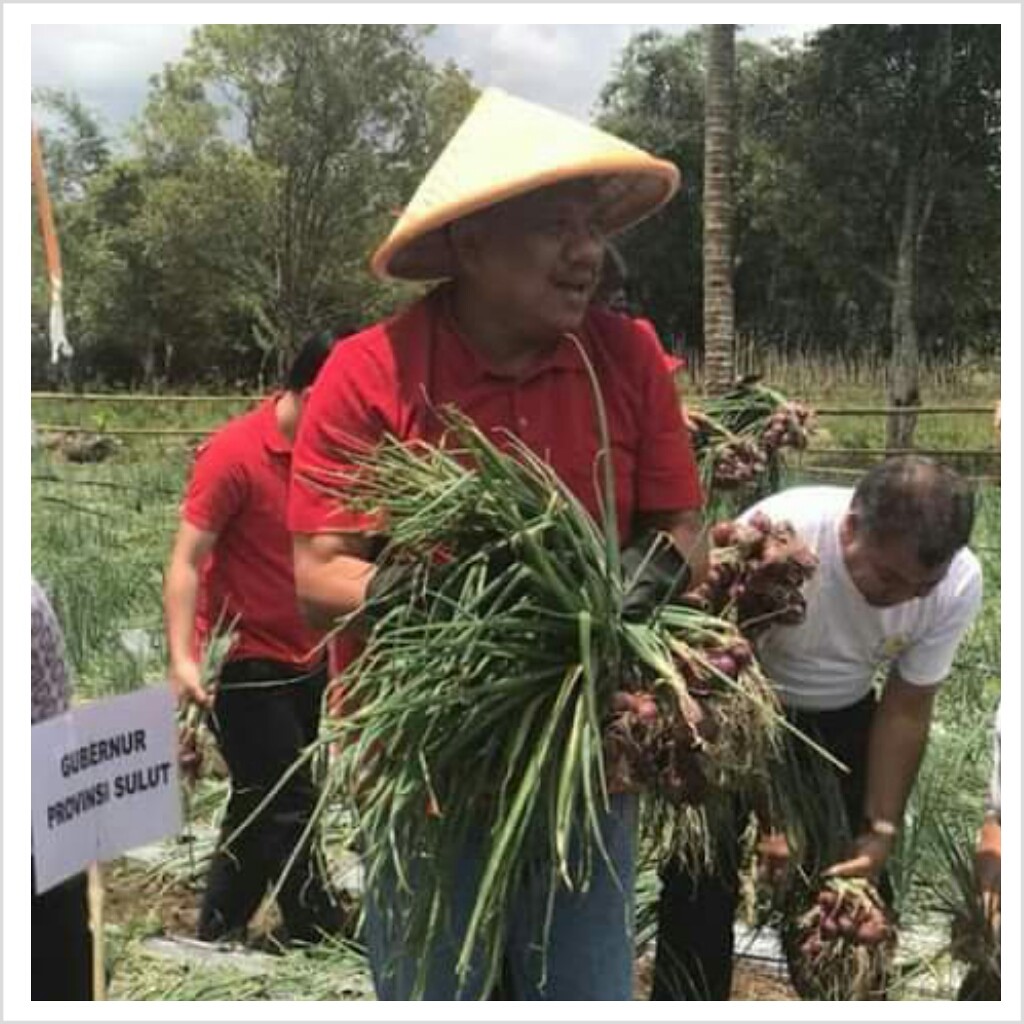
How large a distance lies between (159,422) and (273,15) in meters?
8.56

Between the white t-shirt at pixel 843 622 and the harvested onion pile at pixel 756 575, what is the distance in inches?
4.3

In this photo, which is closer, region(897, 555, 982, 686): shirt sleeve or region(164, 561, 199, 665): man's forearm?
region(897, 555, 982, 686): shirt sleeve

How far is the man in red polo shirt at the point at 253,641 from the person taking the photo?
8.98 ft

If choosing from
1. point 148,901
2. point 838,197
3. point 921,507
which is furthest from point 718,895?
point 838,197

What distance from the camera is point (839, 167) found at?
39.0 ft

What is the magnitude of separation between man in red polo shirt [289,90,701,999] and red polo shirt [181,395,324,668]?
1165 mm

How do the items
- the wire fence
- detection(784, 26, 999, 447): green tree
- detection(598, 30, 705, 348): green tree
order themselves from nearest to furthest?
the wire fence < detection(784, 26, 999, 447): green tree < detection(598, 30, 705, 348): green tree

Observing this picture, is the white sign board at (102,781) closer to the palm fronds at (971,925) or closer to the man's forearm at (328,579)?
the man's forearm at (328,579)

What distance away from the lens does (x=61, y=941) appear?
1.61m

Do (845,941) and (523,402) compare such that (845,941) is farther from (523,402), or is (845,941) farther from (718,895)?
(523,402)

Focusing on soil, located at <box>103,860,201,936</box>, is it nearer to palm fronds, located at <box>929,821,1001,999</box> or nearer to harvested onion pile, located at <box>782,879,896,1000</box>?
harvested onion pile, located at <box>782,879,896,1000</box>

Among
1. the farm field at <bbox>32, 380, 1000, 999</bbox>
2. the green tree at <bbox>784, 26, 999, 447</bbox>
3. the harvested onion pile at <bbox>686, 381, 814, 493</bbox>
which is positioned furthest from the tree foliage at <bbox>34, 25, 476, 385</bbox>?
the harvested onion pile at <bbox>686, 381, 814, 493</bbox>

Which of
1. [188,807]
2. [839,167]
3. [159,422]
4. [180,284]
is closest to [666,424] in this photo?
[188,807]

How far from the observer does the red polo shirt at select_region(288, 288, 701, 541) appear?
1.56m
